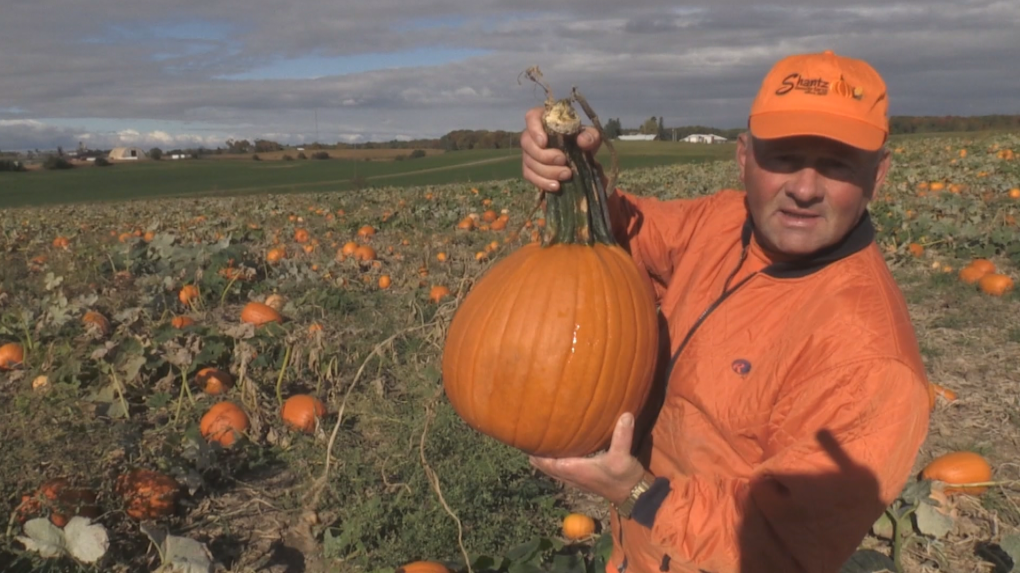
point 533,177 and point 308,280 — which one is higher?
point 533,177

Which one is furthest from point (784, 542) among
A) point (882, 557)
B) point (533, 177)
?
point (882, 557)

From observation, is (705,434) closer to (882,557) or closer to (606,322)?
(606,322)

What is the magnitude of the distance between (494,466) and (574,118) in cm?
234

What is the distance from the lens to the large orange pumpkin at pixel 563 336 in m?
2.34

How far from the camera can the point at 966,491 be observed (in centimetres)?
403

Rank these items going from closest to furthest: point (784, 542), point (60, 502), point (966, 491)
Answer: point (784, 542)
point (60, 502)
point (966, 491)

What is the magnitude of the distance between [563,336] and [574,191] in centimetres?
41

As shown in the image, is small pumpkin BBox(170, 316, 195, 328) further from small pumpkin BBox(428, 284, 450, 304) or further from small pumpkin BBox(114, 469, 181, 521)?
small pumpkin BBox(114, 469, 181, 521)

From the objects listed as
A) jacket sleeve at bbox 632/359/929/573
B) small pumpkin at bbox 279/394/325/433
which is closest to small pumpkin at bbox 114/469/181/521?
small pumpkin at bbox 279/394/325/433

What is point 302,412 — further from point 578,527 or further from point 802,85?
point 802,85

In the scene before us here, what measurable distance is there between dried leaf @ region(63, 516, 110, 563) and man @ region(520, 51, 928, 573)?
191 centimetres

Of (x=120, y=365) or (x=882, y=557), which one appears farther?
(x=120, y=365)

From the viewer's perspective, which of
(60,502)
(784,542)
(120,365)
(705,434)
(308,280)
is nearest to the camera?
(784,542)

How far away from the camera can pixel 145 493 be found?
152 inches
